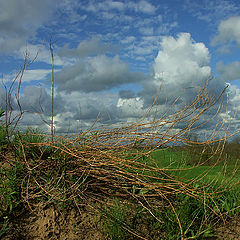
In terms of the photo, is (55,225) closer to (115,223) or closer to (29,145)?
(115,223)

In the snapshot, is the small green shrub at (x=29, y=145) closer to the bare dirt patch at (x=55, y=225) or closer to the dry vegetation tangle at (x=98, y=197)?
the dry vegetation tangle at (x=98, y=197)

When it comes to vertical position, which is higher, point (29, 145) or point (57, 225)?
point (29, 145)

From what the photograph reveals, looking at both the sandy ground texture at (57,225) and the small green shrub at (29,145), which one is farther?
the small green shrub at (29,145)

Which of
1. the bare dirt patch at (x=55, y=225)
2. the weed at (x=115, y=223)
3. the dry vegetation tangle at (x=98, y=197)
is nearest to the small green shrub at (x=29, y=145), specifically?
the dry vegetation tangle at (x=98, y=197)

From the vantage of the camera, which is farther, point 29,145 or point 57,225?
point 29,145

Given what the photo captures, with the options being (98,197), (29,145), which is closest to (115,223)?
(98,197)

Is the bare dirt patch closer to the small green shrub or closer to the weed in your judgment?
the weed

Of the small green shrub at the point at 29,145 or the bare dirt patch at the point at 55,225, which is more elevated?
the small green shrub at the point at 29,145

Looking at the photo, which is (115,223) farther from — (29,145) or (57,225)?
(29,145)

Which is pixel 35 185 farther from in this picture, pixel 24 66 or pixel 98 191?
pixel 24 66

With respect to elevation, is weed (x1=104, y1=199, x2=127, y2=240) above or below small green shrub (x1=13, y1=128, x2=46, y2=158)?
below

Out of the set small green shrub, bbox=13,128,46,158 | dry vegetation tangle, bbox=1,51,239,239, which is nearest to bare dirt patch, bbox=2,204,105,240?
dry vegetation tangle, bbox=1,51,239,239

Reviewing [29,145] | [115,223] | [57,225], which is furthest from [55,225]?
[29,145]

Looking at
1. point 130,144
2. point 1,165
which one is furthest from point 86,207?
point 1,165
